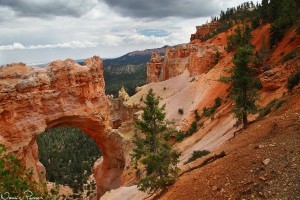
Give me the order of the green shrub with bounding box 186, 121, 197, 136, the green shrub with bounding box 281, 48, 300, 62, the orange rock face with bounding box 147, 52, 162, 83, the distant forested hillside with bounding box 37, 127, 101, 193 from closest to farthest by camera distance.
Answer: the green shrub with bounding box 281, 48, 300, 62
the green shrub with bounding box 186, 121, 197, 136
the distant forested hillside with bounding box 37, 127, 101, 193
the orange rock face with bounding box 147, 52, 162, 83

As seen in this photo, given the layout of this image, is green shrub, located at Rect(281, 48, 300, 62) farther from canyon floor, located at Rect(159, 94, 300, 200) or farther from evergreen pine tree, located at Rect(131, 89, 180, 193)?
evergreen pine tree, located at Rect(131, 89, 180, 193)

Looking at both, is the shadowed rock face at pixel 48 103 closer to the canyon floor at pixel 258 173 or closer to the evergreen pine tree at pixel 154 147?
the evergreen pine tree at pixel 154 147

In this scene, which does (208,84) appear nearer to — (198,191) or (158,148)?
(158,148)

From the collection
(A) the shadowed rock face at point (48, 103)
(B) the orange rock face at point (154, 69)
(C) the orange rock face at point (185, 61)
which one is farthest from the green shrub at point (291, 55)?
(B) the orange rock face at point (154, 69)

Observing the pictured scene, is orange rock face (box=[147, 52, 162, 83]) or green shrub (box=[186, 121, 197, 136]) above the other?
orange rock face (box=[147, 52, 162, 83])

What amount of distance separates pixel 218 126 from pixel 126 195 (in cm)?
1178

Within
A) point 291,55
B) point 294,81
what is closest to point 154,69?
point 291,55

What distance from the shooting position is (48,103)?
69.3 feet

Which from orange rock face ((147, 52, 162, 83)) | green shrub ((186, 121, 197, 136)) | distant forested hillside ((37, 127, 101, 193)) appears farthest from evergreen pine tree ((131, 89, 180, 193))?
orange rock face ((147, 52, 162, 83))

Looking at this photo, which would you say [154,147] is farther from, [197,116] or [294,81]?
[197,116]

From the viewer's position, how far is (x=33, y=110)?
19.9 meters

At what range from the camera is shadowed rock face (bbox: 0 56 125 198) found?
18.5m

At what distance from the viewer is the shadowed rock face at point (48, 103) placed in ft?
60.6

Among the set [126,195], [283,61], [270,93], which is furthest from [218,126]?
[126,195]
